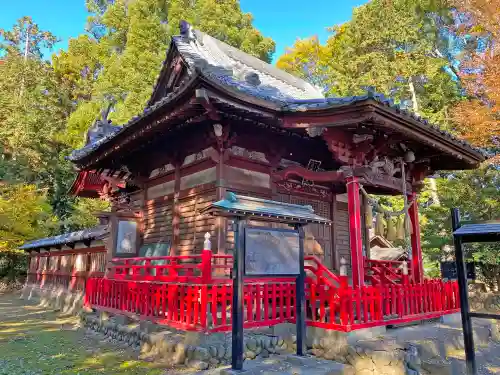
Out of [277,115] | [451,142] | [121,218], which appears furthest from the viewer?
[121,218]

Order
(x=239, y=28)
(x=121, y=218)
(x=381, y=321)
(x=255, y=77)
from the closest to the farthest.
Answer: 1. (x=381, y=321)
2. (x=255, y=77)
3. (x=121, y=218)
4. (x=239, y=28)

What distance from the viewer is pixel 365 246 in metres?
11.2

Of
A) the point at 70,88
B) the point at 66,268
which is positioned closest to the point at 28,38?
the point at 70,88

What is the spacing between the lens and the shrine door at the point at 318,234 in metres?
9.42

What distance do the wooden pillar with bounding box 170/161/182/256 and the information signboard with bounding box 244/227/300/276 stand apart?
167 inches

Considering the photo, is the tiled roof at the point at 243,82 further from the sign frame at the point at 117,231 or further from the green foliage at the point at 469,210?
the green foliage at the point at 469,210

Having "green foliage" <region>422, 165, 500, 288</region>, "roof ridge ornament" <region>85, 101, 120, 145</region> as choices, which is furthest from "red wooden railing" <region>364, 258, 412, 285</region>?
"roof ridge ornament" <region>85, 101, 120, 145</region>

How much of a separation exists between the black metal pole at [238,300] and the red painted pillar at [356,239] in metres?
2.96

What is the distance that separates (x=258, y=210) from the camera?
17.5 ft

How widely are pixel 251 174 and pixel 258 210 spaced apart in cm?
346

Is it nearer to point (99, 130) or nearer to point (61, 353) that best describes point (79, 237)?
point (99, 130)

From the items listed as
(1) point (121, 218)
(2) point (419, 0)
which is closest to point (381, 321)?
(1) point (121, 218)

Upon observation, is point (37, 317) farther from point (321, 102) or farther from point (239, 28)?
point (239, 28)

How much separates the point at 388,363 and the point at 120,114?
70.3 feet
